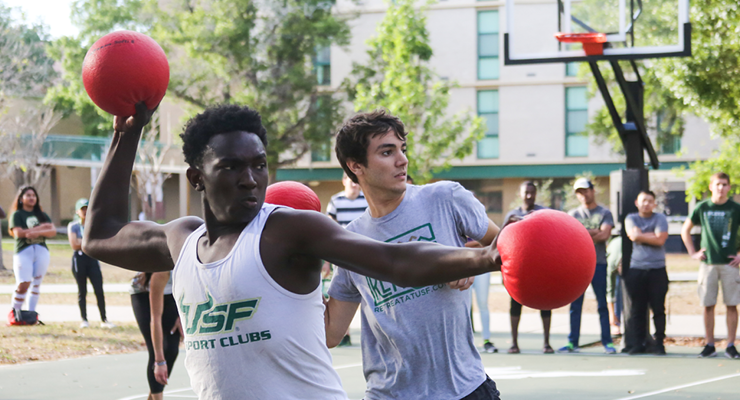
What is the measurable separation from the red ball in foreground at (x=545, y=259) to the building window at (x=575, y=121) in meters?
30.1

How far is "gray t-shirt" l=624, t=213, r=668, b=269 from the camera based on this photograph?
904 cm

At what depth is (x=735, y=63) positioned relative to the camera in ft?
38.7

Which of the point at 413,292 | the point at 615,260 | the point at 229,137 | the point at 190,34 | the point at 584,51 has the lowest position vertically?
the point at 615,260

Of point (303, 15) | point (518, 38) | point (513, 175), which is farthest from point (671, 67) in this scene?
point (513, 175)

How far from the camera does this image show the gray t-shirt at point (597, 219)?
9.12 metres

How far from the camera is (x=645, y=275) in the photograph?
9.10 metres

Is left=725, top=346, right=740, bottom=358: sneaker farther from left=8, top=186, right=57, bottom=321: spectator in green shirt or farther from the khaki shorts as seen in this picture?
left=8, top=186, right=57, bottom=321: spectator in green shirt

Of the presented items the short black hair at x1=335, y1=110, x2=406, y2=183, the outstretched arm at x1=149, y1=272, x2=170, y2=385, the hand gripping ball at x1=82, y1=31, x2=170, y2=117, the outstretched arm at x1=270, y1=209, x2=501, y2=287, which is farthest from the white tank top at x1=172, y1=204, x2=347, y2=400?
the outstretched arm at x1=149, y1=272, x2=170, y2=385

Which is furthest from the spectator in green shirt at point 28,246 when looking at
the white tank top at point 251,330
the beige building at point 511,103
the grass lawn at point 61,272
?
the beige building at point 511,103

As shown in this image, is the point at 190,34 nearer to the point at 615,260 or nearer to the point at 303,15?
the point at 303,15

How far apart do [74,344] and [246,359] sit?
27.3ft

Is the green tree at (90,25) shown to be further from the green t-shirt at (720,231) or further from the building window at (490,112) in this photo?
the green t-shirt at (720,231)

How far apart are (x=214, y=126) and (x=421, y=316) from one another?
134 centimetres

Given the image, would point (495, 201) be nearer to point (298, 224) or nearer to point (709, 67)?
point (709, 67)
